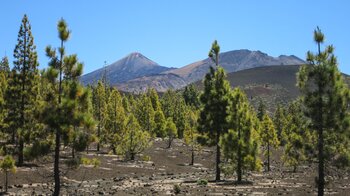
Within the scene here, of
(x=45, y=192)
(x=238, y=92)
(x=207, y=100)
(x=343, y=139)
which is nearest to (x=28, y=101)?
(x=45, y=192)

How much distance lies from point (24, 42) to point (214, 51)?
76.9 ft

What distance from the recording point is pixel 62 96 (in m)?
24.6

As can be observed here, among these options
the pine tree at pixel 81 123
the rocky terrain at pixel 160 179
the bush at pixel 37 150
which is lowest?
the rocky terrain at pixel 160 179

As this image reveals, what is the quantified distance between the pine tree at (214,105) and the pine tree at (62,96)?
81.0ft

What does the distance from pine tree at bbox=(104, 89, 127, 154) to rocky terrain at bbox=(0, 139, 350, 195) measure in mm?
3271

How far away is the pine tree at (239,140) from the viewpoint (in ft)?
145

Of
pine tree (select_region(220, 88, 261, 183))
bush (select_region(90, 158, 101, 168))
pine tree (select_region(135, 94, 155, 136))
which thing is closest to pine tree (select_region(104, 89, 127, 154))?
pine tree (select_region(135, 94, 155, 136))

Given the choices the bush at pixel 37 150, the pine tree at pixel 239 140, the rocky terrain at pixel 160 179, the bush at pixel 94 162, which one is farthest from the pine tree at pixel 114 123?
the bush at pixel 37 150

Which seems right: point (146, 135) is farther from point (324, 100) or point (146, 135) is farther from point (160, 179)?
point (324, 100)

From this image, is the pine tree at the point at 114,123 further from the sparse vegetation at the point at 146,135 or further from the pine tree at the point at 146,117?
the pine tree at the point at 146,117

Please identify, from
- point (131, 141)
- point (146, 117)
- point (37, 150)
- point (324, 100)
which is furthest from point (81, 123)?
point (146, 117)

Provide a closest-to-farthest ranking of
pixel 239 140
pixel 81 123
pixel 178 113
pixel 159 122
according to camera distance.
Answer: pixel 81 123
pixel 239 140
pixel 159 122
pixel 178 113

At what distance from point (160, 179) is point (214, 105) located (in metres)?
11.5

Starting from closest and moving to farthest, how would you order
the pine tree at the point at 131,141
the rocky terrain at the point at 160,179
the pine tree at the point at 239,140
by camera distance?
the rocky terrain at the point at 160,179 → the pine tree at the point at 239,140 → the pine tree at the point at 131,141
